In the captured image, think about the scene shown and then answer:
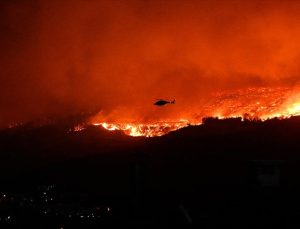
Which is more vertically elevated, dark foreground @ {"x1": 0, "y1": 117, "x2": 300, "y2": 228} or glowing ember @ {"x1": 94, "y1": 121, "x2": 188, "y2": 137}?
glowing ember @ {"x1": 94, "y1": 121, "x2": 188, "y2": 137}

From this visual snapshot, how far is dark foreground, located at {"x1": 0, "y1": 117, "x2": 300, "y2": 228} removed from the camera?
19.7 meters

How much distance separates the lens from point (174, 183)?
26.6 meters

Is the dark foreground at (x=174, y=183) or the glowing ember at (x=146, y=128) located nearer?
the dark foreground at (x=174, y=183)

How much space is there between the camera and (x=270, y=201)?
2047 centimetres

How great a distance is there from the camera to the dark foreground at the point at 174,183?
1972 centimetres

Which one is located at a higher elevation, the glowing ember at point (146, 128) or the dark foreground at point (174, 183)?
the glowing ember at point (146, 128)

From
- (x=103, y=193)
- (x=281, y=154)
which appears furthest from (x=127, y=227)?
(x=281, y=154)

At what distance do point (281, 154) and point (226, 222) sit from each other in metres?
12.3

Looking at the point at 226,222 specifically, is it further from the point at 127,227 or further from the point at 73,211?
the point at 73,211

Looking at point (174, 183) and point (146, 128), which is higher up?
point (146, 128)

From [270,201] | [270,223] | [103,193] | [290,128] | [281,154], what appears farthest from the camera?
[290,128]

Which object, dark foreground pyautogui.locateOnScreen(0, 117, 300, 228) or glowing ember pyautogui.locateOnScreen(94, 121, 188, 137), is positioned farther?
glowing ember pyautogui.locateOnScreen(94, 121, 188, 137)

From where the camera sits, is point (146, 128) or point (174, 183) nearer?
point (174, 183)

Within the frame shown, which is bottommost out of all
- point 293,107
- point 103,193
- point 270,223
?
point 270,223
